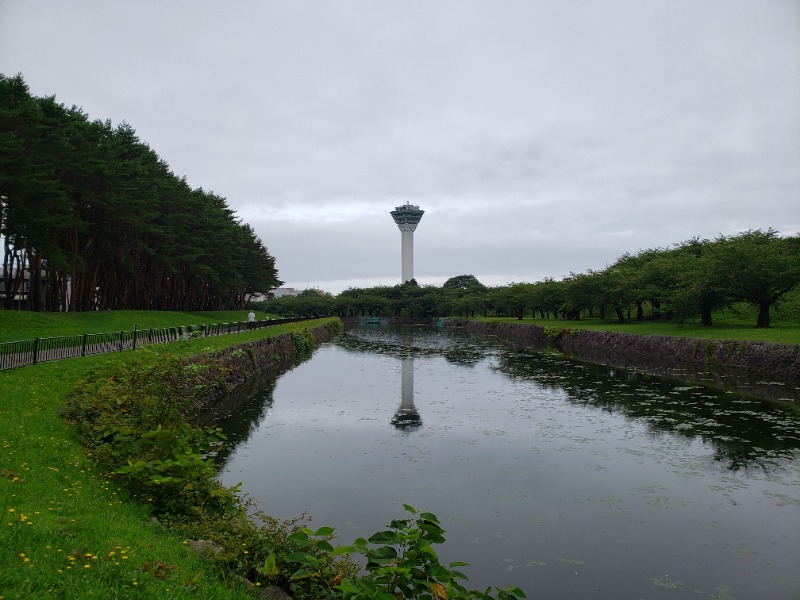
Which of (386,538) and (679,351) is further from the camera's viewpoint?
(679,351)

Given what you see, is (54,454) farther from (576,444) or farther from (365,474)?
(576,444)

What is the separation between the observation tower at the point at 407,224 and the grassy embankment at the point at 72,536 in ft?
494

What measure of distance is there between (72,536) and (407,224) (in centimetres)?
15977

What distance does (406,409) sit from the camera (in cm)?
1836

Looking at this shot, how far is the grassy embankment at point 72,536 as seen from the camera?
15.0 ft

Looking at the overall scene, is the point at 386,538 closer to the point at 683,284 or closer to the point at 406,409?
the point at 406,409

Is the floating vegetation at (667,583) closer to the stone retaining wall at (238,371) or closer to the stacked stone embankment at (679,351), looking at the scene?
the stone retaining wall at (238,371)

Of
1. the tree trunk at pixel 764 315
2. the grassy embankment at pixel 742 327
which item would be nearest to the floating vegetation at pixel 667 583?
the grassy embankment at pixel 742 327

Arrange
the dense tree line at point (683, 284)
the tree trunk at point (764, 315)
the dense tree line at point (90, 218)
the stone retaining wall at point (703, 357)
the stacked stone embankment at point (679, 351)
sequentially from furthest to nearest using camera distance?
the tree trunk at point (764, 315)
the dense tree line at point (683, 284)
the dense tree line at point (90, 218)
the stacked stone embankment at point (679, 351)
the stone retaining wall at point (703, 357)

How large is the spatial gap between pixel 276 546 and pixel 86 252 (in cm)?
3906

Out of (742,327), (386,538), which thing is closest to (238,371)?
(386,538)

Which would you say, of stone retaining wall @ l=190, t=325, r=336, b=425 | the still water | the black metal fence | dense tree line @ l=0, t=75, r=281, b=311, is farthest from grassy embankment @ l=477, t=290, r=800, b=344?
dense tree line @ l=0, t=75, r=281, b=311

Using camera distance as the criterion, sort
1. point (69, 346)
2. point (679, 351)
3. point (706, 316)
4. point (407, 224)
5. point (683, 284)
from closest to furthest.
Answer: point (69, 346) → point (679, 351) → point (706, 316) → point (683, 284) → point (407, 224)

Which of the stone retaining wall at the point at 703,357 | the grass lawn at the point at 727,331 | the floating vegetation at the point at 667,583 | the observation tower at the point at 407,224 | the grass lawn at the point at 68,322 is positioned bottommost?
the floating vegetation at the point at 667,583
